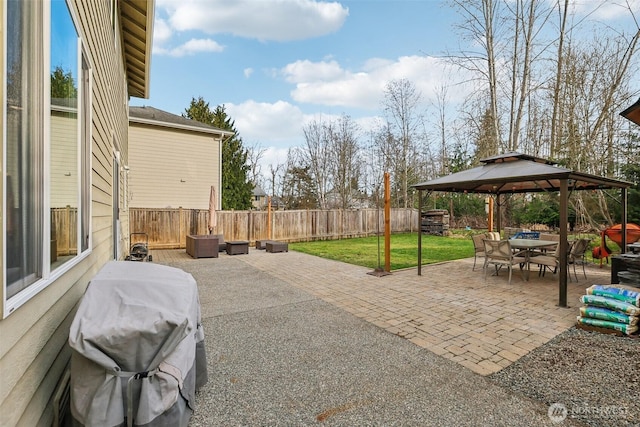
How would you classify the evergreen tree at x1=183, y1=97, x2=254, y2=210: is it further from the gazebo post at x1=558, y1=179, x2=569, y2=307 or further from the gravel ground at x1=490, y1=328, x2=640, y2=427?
the gravel ground at x1=490, y1=328, x2=640, y2=427

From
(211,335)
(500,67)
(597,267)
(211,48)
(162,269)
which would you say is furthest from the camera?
(211,48)

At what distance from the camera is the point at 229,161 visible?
22.4 m

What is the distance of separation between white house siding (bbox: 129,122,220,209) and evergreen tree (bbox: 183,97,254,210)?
6.04 meters

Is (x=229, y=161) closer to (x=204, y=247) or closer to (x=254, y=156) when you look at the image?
(x=254, y=156)

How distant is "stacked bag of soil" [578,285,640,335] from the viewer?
12.0 feet

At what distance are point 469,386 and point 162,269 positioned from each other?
2696 mm

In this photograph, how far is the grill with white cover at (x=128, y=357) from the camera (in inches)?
64.5

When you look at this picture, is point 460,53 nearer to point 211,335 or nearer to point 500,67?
point 500,67

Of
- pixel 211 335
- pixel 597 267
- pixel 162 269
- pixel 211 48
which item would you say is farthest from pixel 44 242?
pixel 211 48

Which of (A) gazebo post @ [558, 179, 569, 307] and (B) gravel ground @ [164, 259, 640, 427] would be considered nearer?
(B) gravel ground @ [164, 259, 640, 427]

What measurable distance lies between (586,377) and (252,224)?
1183cm

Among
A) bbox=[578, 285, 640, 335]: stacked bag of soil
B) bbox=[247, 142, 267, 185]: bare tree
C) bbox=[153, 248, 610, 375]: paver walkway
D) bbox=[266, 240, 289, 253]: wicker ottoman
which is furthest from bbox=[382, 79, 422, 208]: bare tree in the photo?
bbox=[578, 285, 640, 335]: stacked bag of soil

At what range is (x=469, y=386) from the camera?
104 inches

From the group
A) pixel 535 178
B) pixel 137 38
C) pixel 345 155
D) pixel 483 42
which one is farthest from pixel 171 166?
pixel 483 42
